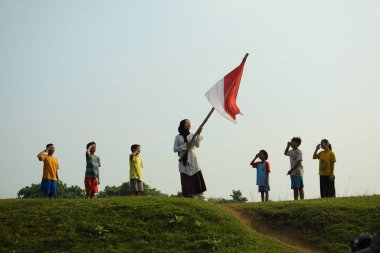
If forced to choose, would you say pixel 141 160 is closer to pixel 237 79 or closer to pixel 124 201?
pixel 124 201

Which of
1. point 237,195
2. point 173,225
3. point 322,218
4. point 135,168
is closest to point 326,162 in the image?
point 322,218

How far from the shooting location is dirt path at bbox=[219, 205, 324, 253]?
13287 mm

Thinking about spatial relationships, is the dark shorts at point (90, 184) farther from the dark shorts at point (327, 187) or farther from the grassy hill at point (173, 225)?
the dark shorts at point (327, 187)

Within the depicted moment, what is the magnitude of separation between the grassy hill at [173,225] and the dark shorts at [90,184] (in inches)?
56.4

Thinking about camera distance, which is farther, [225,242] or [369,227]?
[369,227]

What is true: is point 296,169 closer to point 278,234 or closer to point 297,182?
point 297,182

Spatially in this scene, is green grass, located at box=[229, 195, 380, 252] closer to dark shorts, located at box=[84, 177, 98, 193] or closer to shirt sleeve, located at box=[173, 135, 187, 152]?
shirt sleeve, located at box=[173, 135, 187, 152]

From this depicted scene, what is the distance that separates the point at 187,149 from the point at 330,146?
5.68 m

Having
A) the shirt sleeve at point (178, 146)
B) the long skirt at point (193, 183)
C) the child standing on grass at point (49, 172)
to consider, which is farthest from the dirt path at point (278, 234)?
the child standing on grass at point (49, 172)

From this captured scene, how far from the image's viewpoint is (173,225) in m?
13.3

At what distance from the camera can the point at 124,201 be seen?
582 inches

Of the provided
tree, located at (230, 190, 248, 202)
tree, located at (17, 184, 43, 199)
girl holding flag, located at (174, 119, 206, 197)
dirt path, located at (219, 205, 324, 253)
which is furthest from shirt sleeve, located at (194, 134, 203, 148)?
tree, located at (17, 184, 43, 199)

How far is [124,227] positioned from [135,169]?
4181 mm

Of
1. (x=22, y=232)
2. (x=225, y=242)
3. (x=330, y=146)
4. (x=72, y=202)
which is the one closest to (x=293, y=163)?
(x=330, y=146)
